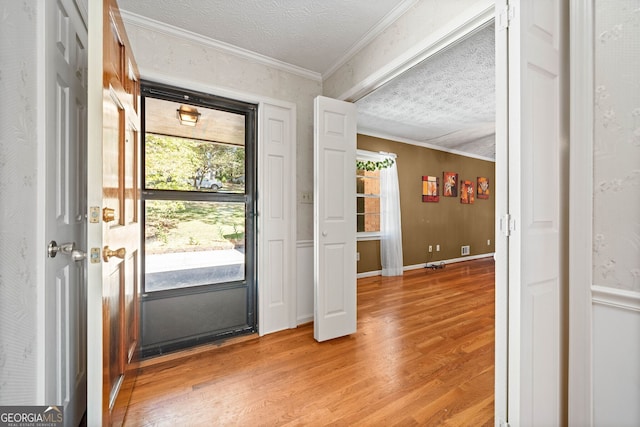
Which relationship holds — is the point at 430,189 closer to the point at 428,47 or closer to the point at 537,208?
the point at 428,47

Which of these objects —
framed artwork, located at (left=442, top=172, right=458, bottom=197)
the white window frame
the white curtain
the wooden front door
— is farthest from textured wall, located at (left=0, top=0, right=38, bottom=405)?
framed artwork, located at (left=442, top=172, right=458, bottom=197)

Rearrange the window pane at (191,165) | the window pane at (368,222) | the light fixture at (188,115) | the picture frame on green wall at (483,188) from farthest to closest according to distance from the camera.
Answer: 1. the picture frame on green wall at (483,188)
2. the window pane at (368,222)
3. the light fixture at (188,115)
4. the window pane at (191,165)

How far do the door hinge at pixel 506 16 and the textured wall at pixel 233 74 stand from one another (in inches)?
72.4

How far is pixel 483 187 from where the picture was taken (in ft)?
21.4

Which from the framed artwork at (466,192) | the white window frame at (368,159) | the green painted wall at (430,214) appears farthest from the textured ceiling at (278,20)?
the framed artwork at (466,192)

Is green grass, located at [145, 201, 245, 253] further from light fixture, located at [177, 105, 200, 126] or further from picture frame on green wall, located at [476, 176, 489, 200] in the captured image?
picture frame on green wall, located at [476, 176, 489, 200]

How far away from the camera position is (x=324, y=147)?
2.31 meters

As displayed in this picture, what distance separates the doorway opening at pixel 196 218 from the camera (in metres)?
2.14

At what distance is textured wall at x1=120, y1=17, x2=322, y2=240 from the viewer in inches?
80.7

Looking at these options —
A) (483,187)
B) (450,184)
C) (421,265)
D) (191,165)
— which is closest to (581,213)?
(191,165)

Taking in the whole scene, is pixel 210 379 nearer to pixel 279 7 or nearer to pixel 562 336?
pixel 562 336

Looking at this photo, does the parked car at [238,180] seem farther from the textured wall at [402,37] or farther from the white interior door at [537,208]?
the white interior door at [537,208]

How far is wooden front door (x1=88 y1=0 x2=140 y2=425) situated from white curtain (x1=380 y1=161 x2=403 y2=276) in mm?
3778

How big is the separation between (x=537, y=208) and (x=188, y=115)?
2.49 metres
